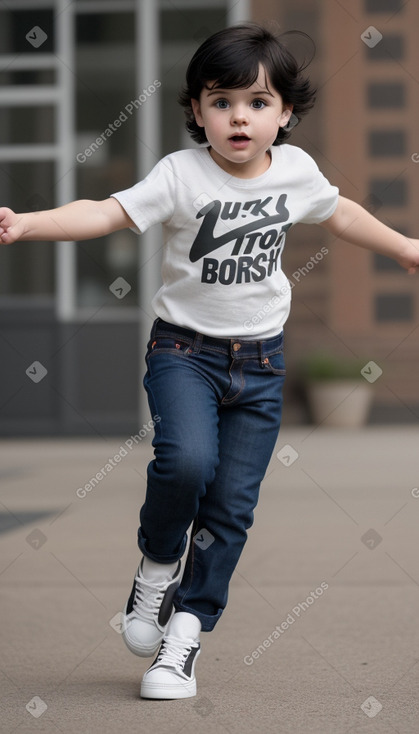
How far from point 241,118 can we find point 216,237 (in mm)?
276

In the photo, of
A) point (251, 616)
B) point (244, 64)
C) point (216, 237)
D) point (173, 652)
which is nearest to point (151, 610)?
point (173, 652)

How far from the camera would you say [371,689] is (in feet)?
9.30

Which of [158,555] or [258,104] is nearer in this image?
[258,104]

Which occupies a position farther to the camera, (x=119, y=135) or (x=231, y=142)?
(x=119, y=135)

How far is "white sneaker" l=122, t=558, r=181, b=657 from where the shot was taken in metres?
2.92

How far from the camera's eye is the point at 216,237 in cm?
278

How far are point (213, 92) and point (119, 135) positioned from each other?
744 cm

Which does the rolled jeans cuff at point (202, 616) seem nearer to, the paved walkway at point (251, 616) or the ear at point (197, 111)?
the paved walkway at point (251, 616)

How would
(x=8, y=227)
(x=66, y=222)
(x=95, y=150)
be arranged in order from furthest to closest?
(x=95, y=150), (x=66, y=222), (x=8, y=227)

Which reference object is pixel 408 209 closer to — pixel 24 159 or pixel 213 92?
pixel 24 159

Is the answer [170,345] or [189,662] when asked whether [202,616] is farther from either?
[170,345]

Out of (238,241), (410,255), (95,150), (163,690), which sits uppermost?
(238,241)

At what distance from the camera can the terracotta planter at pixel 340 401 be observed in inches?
410

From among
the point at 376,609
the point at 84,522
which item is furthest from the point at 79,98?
the point at 376,609
